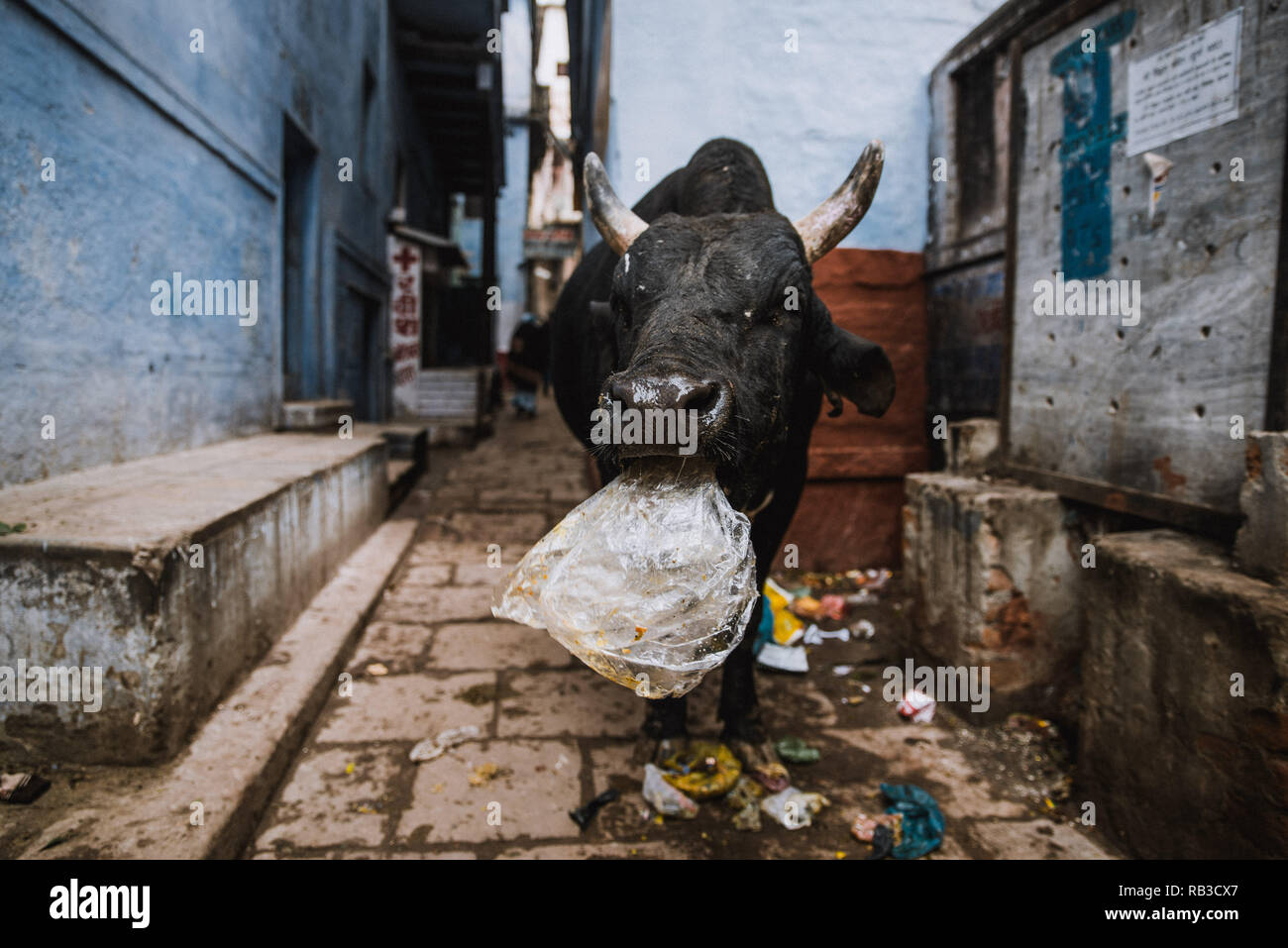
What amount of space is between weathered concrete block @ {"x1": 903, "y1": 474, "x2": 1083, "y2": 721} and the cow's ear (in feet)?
2.88

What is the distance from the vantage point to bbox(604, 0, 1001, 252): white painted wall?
16.9ft

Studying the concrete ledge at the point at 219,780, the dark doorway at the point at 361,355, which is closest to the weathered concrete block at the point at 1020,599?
the concrete ledge at the point at 219,780

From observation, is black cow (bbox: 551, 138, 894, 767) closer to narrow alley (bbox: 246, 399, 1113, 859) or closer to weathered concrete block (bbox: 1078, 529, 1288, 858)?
narrow alley (bbox: 246, 399, 1113, 859)

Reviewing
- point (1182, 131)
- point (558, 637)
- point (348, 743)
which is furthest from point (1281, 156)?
point (348, 743)

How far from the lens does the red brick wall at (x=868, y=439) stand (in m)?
5.09

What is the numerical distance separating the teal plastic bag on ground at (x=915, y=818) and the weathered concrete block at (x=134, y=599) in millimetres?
2462

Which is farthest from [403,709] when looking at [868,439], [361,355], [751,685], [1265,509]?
[361,355]

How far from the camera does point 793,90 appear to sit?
523 cm

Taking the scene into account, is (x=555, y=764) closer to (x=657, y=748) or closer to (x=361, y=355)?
(x=657, y=748)

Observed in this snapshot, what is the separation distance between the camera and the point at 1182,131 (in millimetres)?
2656

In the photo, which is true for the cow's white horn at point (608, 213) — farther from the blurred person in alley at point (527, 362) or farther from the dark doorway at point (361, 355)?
the blurred person in alley at point (527, 362)

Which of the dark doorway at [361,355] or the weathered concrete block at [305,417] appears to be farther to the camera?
the dark doorway at [361,355]

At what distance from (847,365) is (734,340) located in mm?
666

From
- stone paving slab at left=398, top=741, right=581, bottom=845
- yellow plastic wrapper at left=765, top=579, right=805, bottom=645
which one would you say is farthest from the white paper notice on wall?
stone paving slab at left=398, top=741, right=581, bottom=845
